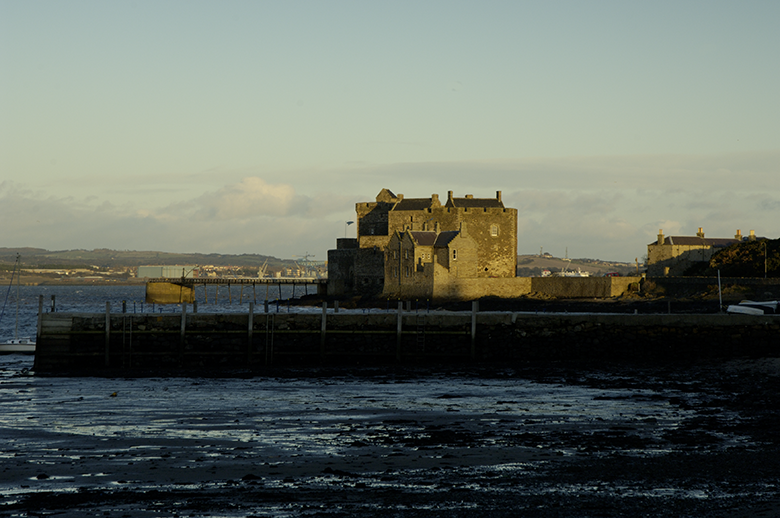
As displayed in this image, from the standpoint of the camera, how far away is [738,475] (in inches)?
530

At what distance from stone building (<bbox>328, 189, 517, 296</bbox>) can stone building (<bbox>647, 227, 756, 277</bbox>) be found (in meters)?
16.6

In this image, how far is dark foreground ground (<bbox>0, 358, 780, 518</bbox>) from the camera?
1175cm

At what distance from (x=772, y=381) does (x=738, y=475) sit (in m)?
12.3

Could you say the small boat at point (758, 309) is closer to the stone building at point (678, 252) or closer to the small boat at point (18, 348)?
the small boat at point (18, 348)

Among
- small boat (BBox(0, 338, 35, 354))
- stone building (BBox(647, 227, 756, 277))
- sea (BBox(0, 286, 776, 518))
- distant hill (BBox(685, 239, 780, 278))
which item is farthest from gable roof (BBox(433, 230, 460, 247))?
sea (BBox(0, 286, 776, 518))

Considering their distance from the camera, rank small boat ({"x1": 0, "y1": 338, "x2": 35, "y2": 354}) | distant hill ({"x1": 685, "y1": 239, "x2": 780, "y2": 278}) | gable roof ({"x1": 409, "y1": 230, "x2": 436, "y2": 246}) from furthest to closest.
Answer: gable roof ({"x1": 409, "y1": 230, "x2": 436, "y2": 246}) < distant hill ({"x1": 685, "y1": 239, "x2": 780, "y2": 278}) < small boat ({"x1": 0, "y1": 338, "x2": 35, "y2": 354})

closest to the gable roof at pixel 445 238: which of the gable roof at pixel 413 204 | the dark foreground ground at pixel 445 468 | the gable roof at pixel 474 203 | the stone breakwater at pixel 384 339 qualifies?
the gable roof at pixel 474 203

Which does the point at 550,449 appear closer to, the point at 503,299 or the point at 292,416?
the point at 292,416

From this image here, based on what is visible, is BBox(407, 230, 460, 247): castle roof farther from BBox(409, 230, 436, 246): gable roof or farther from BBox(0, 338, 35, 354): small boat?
BBox(0, 338, 35, 354): small boat

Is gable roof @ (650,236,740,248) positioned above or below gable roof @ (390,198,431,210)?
below

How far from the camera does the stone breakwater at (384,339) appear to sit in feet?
98.3

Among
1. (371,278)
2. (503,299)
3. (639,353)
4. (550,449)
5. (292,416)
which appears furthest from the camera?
(371,278)

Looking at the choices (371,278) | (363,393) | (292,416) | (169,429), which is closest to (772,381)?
(363,393)

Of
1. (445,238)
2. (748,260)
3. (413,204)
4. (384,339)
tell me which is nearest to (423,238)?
(445,238)
